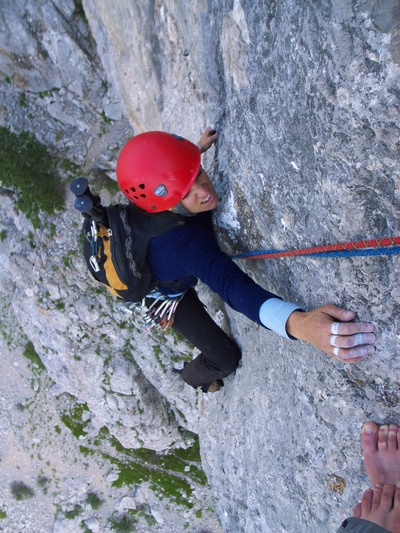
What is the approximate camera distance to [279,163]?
10.7 ft

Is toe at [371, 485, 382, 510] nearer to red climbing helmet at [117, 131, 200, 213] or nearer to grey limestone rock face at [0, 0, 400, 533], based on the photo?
grey limestone rock face at [0, 0, 400, 533]

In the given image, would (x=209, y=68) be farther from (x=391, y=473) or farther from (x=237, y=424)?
(x=237, y=424)

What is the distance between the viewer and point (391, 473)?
10.3 feet

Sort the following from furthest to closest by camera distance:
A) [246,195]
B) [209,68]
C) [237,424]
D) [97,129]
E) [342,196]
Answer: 1. [97,129]
2. [237,424]
3. [209,68]
4. [246,195]
5. [342,196]

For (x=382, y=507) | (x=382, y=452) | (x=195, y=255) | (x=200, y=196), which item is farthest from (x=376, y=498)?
(x=200, y=196)

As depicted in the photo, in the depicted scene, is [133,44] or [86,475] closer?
[133,44]

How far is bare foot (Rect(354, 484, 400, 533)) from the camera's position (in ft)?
9.70

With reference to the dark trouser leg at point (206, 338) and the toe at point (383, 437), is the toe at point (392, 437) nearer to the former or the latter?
the toe at point (383, 437)

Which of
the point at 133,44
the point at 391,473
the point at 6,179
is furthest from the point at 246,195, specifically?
the point at 6,179

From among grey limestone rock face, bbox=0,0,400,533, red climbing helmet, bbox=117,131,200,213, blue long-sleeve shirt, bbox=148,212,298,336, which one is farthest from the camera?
red climbing helmet, bbox=117,131,200,213

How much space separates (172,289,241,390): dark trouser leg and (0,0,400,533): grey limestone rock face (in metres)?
0.22

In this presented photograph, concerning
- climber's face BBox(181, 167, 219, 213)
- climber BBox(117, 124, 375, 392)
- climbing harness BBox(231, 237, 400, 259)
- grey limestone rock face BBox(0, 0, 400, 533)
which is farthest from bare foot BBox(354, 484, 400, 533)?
climber's face BBox(181, 167, 219, 213)

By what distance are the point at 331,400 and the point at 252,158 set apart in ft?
7.25

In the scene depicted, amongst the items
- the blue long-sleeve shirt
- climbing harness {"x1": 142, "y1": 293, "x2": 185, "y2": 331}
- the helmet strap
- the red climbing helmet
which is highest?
the red climbing helmet
